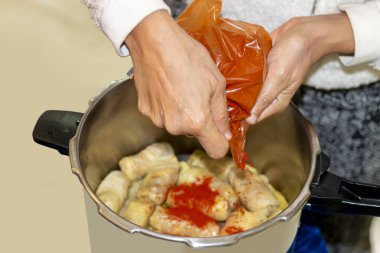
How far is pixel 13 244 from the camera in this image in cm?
102

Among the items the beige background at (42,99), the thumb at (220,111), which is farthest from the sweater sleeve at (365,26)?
the beige background at (42,99)

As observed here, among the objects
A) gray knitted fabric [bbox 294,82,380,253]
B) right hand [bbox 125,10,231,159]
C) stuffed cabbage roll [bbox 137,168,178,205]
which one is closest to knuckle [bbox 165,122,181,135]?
right hand [bbox 125,10,231,159]

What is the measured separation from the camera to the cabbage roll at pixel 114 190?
796 millimetres

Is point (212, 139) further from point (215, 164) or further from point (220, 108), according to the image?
point (215, 164)

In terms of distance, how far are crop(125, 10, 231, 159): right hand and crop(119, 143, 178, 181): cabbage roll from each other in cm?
23

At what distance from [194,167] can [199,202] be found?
8 cm

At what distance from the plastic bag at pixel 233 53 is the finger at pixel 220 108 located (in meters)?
0.04

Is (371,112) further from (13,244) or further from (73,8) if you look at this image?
(73,8)

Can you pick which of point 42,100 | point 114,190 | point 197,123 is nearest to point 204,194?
point 114,190

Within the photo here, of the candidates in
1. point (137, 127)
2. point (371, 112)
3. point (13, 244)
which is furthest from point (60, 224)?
point (371, 112)

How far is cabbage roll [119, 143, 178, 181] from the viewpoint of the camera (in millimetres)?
866

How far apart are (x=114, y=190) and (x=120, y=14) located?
27 cm

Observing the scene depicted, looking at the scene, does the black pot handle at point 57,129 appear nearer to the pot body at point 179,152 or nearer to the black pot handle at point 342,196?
the pot body at point 179,152

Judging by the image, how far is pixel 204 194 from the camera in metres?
0.82
